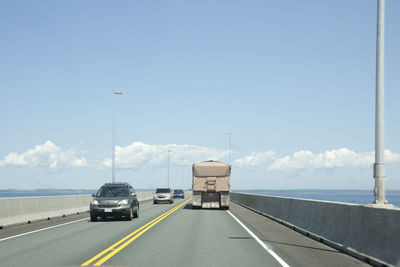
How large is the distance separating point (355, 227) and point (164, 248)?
453 centimetres

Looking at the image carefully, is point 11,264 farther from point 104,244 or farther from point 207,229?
point 207,229

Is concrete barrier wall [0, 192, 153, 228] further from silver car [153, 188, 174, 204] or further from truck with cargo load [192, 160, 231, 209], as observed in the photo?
silver car [153, 188, 174, 204]

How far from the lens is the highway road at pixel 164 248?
10234mm

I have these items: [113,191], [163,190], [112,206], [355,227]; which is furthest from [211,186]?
[355,227]

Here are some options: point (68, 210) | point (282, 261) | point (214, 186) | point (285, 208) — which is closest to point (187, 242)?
point (282, 261)

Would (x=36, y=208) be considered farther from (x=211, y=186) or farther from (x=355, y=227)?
(x=355, y=227)

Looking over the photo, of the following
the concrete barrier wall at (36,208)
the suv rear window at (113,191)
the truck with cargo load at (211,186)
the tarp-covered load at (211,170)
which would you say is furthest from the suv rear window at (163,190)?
the suv rear window at (113,191)

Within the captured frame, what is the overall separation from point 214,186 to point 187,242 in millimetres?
20122

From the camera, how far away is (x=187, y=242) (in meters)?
13.7

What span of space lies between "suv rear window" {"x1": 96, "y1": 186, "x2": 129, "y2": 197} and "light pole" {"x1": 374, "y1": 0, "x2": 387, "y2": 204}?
14.5 m

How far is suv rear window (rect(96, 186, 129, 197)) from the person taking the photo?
2386 cm

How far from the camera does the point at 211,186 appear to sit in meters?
33.8

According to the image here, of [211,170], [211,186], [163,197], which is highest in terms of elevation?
[211,170]

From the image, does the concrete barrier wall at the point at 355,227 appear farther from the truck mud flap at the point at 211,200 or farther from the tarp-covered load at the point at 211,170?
the tarp-covered load at the point at 211,170
